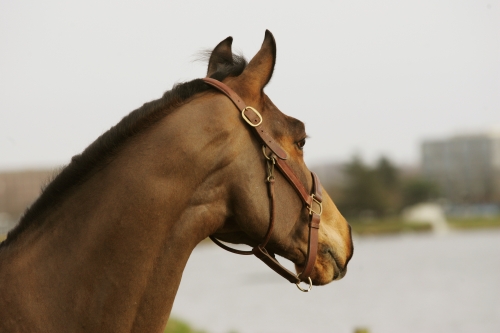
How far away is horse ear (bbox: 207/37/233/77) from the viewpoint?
11.8 feet

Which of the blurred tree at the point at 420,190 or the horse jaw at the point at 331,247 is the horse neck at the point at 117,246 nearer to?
the horse jaw at the point at 331,247

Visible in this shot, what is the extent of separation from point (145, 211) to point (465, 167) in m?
85.7

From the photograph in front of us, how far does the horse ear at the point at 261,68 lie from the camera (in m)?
3.21

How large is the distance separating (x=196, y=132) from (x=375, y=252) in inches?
1914

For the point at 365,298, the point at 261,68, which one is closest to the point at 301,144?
the point at 261,68

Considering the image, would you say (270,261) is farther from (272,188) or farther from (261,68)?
(261,68)

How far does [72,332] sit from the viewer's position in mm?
2676

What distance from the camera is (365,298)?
83.4ft

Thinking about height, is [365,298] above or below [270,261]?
below

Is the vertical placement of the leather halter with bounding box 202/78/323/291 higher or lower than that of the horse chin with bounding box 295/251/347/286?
higher

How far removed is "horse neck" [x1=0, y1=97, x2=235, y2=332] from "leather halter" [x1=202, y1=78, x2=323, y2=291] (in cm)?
32

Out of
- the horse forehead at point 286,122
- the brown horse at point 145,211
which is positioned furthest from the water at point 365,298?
the brown horse at point 145,211

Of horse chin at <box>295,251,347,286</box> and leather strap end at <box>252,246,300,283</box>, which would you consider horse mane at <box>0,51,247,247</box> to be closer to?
leather strap end at <box>252,246,300,283</box>

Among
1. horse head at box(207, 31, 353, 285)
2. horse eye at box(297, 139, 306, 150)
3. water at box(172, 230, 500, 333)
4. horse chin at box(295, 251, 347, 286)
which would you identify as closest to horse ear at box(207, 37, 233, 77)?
horse head at box(207, 31, 353, 285)
